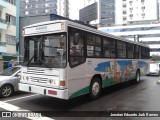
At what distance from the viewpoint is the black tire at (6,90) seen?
Result: 9.38 metres

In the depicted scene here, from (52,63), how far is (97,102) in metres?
2.66

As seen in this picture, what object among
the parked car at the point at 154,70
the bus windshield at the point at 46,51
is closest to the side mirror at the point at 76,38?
the bus windshield at the point at 46,51

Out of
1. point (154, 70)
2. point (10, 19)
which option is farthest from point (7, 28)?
point (154, 70)

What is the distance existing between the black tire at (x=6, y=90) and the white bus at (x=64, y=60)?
1.48m

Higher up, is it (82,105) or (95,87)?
(95,87)

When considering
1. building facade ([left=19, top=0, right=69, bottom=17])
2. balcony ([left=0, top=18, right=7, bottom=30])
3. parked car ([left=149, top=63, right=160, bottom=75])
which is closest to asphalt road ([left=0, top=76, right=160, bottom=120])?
parked car ([left=149, top=63, right=160, bottom=75])

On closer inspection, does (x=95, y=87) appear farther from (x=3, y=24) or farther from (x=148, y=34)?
(x=148, y=34)

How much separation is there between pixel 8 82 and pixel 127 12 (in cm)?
9320

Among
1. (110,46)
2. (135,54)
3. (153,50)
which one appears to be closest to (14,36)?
(135,54)

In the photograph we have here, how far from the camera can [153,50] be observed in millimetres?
81188

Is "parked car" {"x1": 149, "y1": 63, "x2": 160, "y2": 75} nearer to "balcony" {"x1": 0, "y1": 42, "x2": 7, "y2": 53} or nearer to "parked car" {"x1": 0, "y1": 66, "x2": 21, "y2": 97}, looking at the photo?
"parked car" {"x1": 0, "y1": 66, "x2": 21, "y2": 97}

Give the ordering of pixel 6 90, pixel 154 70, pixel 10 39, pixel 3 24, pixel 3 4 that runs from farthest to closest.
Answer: pixel 10 39
pixel 3 4
pixel 3 24
pixel 154 70
pixel 6 90

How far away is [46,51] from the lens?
7781 mm

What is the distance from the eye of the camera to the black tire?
9.38m
